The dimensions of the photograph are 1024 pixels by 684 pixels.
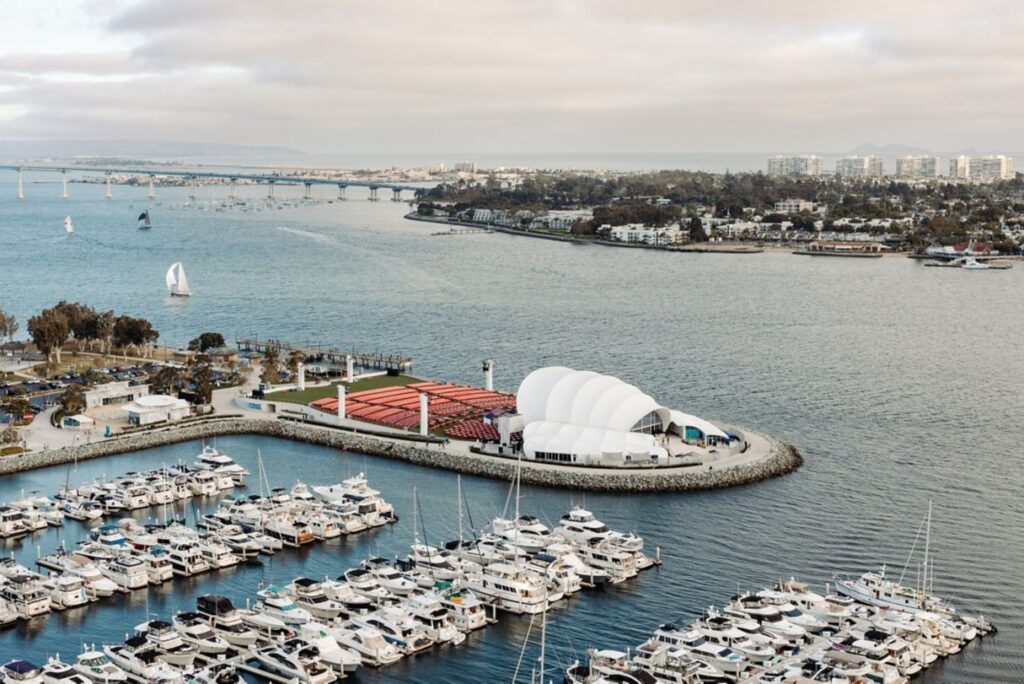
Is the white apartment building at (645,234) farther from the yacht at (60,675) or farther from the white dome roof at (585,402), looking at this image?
the yacht at (60,675)

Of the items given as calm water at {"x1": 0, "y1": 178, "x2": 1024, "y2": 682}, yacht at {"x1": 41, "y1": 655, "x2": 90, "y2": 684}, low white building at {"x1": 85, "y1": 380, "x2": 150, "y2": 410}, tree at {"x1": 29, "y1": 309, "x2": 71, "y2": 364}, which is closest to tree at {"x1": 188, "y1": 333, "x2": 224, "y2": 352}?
tree at {"x1": 29, "y1": 309, "x2": 71, "y2": 364}

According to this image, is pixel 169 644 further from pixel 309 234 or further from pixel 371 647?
pixel 309 234

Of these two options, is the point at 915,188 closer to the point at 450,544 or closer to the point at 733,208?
the point at 733,208

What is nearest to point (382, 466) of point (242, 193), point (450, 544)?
point (450, 544)

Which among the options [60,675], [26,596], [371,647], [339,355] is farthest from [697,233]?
[60,675]

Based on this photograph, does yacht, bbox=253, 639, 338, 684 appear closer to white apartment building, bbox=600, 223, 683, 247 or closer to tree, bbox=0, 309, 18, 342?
tree, bbox=0, 309, 18, 342

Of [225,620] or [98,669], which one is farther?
[225,620]

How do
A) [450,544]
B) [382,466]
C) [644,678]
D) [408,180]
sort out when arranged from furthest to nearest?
[408,180] < [382,466] < [450,544] < [644,678]
